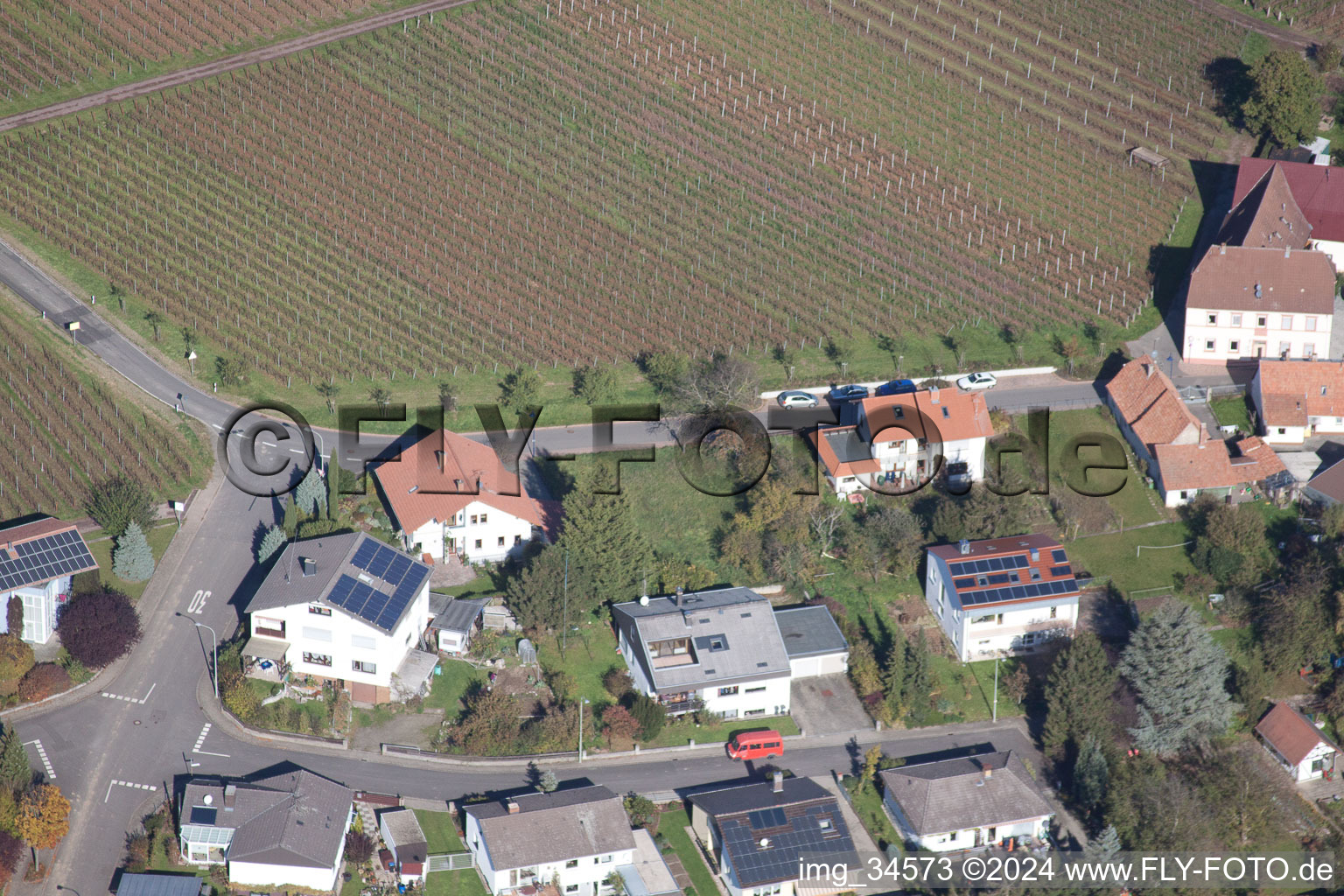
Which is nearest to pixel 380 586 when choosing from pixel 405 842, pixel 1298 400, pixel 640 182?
pixel 405 842

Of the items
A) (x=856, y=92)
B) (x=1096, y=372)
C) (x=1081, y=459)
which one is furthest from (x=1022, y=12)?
(x=1081, y=459)

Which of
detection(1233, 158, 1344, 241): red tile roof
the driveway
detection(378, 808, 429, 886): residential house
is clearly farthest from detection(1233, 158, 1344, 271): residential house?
detection(378, 808, 429, 886): residential house

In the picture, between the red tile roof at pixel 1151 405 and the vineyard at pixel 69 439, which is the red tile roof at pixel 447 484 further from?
the red tile roof at pixel 1151 405

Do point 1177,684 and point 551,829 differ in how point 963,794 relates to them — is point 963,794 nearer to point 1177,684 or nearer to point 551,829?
point 1177,684

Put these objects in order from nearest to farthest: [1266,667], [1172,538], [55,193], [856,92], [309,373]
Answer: [1266,667] < [1172,538] < [309,373] < [55,193] < [856,92]

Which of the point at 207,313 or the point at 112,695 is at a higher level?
the point at 207,313

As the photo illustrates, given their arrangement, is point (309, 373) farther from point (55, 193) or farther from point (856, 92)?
point (856, 92)

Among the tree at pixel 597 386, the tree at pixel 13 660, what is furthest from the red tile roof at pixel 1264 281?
the tree at pixel 13 660

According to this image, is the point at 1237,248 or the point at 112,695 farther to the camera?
the point at 1237,248
